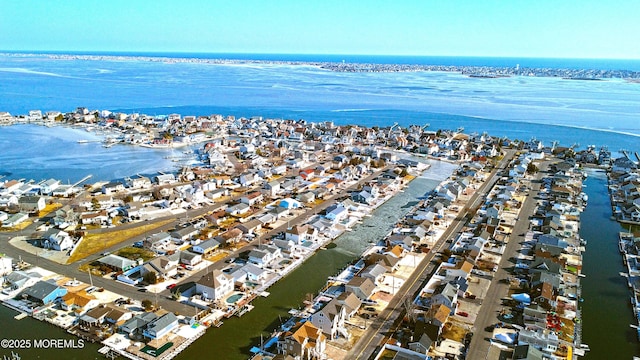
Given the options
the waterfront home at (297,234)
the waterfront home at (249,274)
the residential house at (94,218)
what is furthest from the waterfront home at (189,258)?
the residential house at (94,218)

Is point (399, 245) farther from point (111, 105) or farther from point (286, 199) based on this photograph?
point (111, 105)

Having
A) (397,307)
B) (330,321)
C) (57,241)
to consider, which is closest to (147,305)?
(330,321)

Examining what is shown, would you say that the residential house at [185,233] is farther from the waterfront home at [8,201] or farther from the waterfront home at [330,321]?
the waterfront home at [8,201]

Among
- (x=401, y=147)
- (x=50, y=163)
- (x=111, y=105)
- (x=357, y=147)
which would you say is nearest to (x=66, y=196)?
(x=50, y=163)

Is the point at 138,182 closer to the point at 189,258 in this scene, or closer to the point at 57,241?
the point at 57,241

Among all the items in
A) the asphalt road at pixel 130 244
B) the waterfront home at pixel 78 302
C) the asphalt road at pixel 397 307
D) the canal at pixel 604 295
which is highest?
the canal at pixel 604 295

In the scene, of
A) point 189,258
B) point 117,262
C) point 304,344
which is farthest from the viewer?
point 189,258

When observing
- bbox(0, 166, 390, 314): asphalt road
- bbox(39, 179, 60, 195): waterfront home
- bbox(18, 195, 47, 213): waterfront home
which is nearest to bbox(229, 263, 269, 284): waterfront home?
bbox(0, 166, 390, 314): asphalt road
